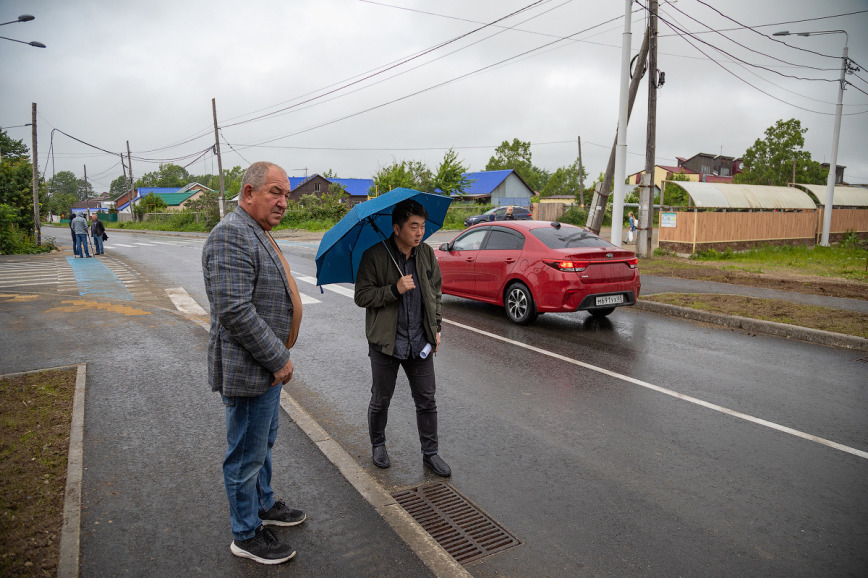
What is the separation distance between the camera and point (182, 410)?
5.15 meters

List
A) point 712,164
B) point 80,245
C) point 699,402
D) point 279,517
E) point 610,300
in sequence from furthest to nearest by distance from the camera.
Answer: point 712,164, point 80,245, point 610,300, point 699,402, point 279,517

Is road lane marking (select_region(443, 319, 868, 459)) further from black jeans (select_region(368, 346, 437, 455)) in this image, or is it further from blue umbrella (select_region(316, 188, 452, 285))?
blue umbrella (select_region(316, 188, 452, 285))

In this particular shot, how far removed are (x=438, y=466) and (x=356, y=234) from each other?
67.8 inches

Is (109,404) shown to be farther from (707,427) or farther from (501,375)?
(707,427)

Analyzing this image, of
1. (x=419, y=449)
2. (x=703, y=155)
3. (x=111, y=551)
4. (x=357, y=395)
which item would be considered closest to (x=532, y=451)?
(x=419, y=449)

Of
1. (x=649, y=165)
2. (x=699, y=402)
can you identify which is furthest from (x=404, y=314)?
(x=649, y=165)

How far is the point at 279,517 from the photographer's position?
328 centimetres

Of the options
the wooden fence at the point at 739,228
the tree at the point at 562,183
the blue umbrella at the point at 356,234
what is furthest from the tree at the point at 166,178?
the blue umbrella at the point at 356,234

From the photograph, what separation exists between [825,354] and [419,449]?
5980mm

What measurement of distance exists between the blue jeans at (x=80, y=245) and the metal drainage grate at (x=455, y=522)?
22133 millimetres

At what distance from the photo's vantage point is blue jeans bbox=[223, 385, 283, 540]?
9.34 ft

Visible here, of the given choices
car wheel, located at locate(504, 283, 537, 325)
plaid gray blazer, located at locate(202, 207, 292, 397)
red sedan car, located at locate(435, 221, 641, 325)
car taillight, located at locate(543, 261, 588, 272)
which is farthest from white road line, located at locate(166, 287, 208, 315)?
plaid gray blazer, located at locate(202, 207, 292, 397)

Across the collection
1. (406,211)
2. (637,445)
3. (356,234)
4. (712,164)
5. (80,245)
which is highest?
(712,164)

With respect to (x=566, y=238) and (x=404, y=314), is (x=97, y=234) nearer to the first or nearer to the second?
(x=566, y=238)
